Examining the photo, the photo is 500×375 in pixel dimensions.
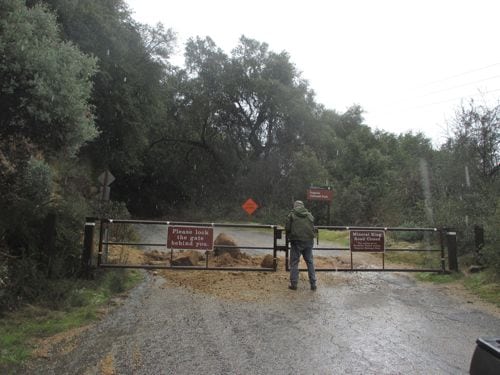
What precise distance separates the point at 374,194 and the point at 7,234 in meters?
26.4

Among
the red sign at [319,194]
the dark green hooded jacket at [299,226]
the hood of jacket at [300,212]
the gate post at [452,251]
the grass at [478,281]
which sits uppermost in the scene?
the red sign at [319,194]

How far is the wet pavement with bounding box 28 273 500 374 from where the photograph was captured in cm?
491

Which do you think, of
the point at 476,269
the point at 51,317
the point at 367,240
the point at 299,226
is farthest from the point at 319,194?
the point at 51,317

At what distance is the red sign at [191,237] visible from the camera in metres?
10.1

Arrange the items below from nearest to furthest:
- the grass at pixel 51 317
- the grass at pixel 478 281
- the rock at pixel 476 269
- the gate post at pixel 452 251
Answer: the grass at pixel 51 317 → the grass at pixel 478 281 → the rock at pixel 476 269 → the gate post at pixel 452 251

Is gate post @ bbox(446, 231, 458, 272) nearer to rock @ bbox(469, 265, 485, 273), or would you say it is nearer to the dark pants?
rock @ bbox(469, 265, 485, 273)

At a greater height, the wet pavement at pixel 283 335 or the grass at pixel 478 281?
the grass at pixel 478 281

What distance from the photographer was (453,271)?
1104 centimetres

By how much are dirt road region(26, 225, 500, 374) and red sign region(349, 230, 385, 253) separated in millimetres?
1566

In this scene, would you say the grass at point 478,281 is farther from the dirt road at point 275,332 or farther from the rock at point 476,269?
the dirt road at point 275,332

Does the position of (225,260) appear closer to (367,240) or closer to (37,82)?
(367,240)

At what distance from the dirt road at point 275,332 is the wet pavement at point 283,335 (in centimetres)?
1

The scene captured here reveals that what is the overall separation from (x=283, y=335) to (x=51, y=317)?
3.37 metres

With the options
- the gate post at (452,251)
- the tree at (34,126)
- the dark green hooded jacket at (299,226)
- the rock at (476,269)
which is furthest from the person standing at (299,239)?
the tree at (34,126)
